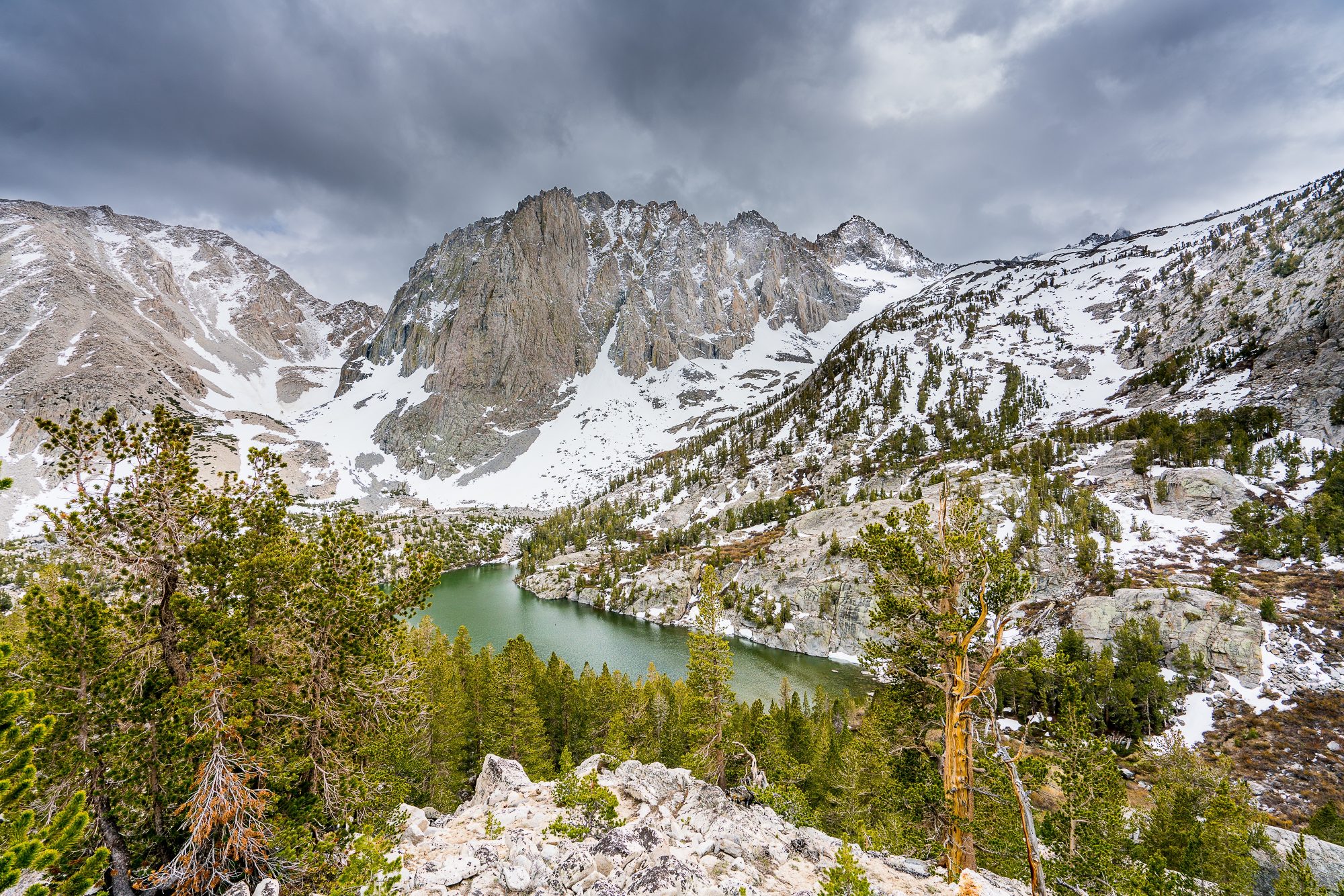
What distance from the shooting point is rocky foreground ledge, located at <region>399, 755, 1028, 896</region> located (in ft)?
25.5

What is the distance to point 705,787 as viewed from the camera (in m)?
12.7

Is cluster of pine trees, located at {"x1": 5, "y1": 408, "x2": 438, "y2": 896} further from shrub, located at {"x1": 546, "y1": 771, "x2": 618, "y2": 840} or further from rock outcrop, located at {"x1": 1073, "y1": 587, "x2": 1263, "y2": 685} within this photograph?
rock outcrop, located at {"x1": 1073, "y1": 587, "x2": 1263, "y2": 685}

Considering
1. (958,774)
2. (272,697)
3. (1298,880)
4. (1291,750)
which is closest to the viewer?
(272,697)

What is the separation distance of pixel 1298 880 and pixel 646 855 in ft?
56.0

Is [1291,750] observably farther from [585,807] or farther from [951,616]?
[585,807]

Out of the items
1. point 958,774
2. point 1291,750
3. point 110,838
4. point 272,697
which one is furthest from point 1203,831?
point 110,838

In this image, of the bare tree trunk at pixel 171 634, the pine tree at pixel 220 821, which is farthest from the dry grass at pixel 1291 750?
the bare tree trunk at pixel 171 634

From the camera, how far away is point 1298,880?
12188 millimetres

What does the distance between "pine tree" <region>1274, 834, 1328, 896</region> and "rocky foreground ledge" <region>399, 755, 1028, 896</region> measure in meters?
9.09

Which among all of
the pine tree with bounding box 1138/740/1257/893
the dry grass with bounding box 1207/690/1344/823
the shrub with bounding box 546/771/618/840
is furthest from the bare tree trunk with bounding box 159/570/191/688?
the dry grass with bounding box 1207/690/1344/823

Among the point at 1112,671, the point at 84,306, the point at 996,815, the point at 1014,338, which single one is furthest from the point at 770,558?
the point at 84,306

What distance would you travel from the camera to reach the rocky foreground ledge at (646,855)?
7.79m

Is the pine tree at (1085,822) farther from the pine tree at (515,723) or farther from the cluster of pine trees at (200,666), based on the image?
the pine tree at (515,723)

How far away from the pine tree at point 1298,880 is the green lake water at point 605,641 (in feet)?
93.5
